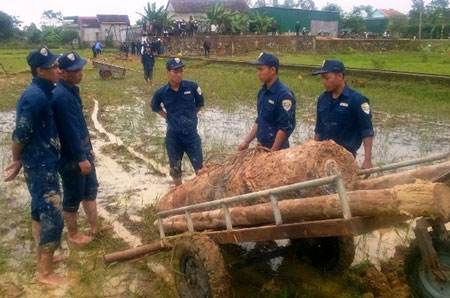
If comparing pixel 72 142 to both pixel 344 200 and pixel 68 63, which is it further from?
pixel 344 200

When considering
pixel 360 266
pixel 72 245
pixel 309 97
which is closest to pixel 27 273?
pixel 72 245

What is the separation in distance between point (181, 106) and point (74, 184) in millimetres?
1660

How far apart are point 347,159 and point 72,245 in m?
2.96

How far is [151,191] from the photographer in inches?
253

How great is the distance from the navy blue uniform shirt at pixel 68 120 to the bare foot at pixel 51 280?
104 centimetres

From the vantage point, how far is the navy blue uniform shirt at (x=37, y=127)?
3.71 metres

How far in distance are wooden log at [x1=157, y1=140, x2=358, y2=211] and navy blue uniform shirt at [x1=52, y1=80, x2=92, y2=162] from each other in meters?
1.29

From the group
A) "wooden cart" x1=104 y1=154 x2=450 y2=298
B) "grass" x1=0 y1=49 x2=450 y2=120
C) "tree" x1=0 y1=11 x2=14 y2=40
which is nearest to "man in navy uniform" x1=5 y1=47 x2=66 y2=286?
"wooden cart" x1=104 y1=154 x2=450 y2=298

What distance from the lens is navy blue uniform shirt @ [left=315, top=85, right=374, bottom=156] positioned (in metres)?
4.31

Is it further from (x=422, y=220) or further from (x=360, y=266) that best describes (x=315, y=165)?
(x=360, y=266)

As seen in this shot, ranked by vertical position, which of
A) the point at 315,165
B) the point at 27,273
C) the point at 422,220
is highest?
the point at 315,165

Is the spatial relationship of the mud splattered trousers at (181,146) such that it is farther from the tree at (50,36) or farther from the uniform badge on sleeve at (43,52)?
the tree at (50,36)

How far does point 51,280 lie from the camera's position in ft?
13.1

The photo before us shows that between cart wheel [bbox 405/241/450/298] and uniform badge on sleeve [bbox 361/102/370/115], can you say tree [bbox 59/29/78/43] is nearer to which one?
uniform badge on sleeve [bbox 361/102/370/115]
